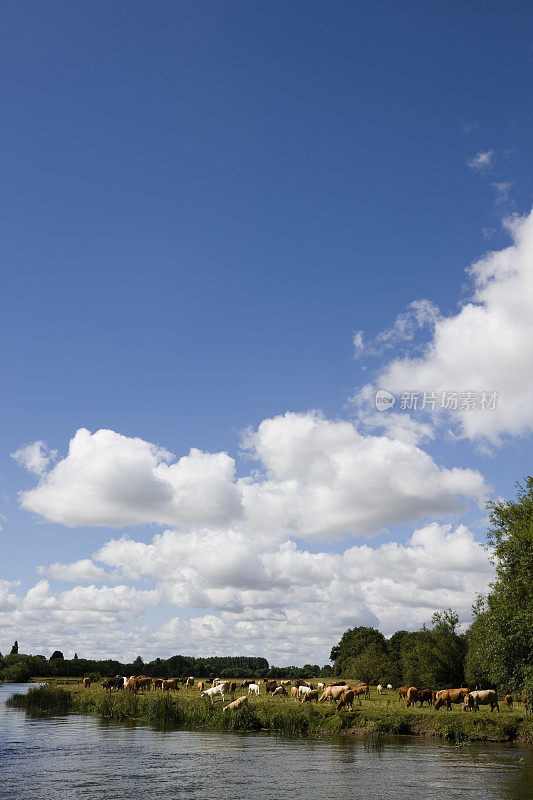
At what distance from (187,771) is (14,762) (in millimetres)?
10359

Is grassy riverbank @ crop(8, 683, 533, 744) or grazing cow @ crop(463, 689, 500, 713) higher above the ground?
grazing cow @ crop(463, 689, 500, 713)

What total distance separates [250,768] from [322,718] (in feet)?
63.3

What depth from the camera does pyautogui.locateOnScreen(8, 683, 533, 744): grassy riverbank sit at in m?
43.8

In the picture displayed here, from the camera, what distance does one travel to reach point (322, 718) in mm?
48625

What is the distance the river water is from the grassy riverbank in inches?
98.6

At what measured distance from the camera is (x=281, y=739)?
4372 cm

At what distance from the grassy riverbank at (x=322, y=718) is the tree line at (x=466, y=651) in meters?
3.17

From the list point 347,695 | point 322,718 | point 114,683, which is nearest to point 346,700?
point 347,695

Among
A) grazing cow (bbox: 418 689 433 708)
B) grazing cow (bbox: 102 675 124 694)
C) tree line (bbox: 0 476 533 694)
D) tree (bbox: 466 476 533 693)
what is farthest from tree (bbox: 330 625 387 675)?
tree (bbox: 466 476 533 693)

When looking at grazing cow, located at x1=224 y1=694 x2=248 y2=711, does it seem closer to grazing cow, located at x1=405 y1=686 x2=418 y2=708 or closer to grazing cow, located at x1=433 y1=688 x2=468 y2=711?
grazing cow, located at x1=405 y1=686 x2=418 y2=708

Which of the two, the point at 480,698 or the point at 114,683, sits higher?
the point at 480,698

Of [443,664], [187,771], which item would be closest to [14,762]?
[187,771]

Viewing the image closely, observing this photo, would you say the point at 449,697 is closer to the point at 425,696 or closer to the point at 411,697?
the point at 411,697

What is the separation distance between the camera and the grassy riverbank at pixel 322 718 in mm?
43781
